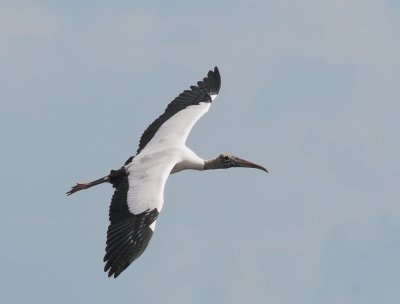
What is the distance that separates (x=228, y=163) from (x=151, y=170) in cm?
392

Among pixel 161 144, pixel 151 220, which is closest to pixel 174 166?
pixel 161 144

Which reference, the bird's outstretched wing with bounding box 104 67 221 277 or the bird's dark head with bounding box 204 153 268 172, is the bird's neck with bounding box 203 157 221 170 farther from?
the bird's outstretched wing with bounding box 104 67 221 277

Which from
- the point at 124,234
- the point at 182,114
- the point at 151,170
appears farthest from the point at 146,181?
the point at 182,114

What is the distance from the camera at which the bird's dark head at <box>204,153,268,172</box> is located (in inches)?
1373

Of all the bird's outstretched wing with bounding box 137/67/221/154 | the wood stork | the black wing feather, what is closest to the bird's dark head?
the wood stork

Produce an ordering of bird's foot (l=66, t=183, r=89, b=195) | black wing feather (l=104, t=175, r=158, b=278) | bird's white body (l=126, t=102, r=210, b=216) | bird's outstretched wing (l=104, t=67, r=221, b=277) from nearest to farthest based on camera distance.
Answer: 1. black wing feather (l=104, t=175, r=158, b=278)
2. bird's outstretched wing (l=104, t=67, r=221, b=277)
3. bird's white body (l=126, t=102, r=210, b=216)
4. bird's foot (l=66, t=183, r=89, b=195)

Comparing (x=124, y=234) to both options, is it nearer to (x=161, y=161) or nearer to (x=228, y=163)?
(x=161, y=161)

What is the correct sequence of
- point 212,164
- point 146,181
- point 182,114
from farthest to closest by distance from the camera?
point 182,114
point 212,164
point 146,181

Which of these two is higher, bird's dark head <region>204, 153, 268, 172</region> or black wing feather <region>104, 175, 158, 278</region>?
bird's dark head <region>204, 153, 268, 172</region>

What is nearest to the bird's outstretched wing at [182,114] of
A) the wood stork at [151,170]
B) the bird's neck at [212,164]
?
the wood stork at [151,170]

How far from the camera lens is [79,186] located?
1353 inches

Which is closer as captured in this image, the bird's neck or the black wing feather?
the black wing feather

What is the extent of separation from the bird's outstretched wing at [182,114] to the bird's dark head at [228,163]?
1083 millimetres

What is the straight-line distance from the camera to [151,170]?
31922 mm
